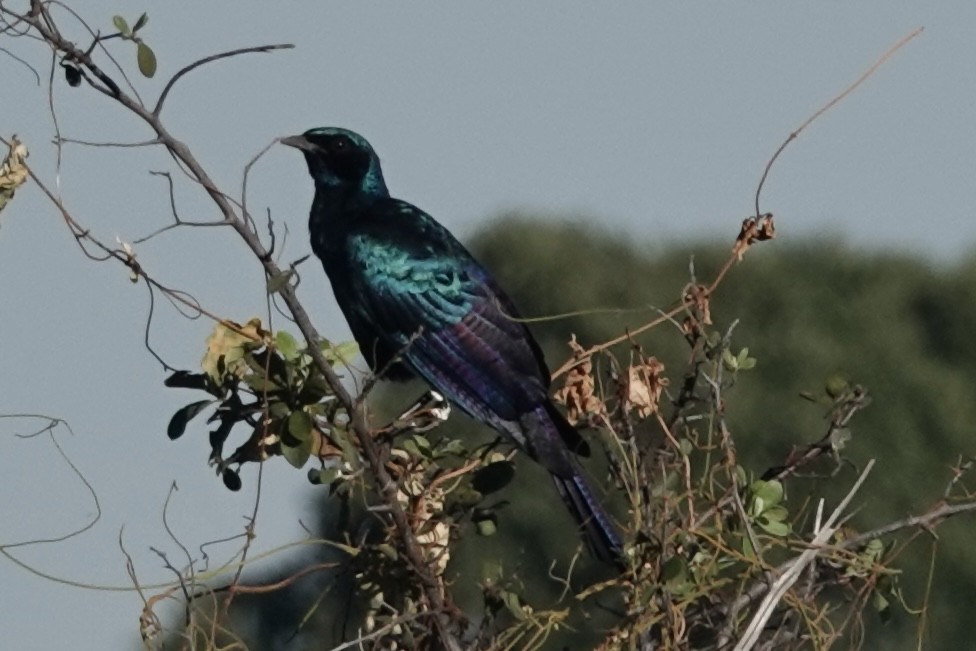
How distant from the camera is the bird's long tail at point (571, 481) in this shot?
4352 mm

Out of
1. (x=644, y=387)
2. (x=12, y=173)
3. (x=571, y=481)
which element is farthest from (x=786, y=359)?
(x=12, y=173)

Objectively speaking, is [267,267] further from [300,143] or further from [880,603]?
[300,143]

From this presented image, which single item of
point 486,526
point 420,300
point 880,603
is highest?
point 420,300

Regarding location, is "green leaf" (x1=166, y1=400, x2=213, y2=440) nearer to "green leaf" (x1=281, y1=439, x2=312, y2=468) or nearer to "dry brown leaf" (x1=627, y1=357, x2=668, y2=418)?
"green leaf" (x1=281, y1=439, x2=312, y2=468)

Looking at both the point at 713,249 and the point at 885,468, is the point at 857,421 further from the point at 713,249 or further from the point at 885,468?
the point at 713,249

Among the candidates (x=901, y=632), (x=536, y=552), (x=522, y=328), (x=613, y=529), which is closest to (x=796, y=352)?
(x=536, y=552)

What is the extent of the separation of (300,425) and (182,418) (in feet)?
0.85

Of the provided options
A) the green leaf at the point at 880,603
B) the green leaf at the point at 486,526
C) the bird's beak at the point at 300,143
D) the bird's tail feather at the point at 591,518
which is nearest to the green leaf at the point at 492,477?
the green leaf at the point at 486,526

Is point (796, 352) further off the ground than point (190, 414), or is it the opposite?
point (190, 414)

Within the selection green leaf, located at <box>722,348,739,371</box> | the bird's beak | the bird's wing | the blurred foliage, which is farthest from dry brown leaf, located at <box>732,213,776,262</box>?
the blurred foliage

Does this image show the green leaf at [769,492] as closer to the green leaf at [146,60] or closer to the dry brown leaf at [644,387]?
the dry brown leaf at [644,387]

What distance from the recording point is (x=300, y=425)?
3574 mm

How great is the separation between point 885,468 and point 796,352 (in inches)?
66.2

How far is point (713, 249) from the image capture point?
21.8 m
